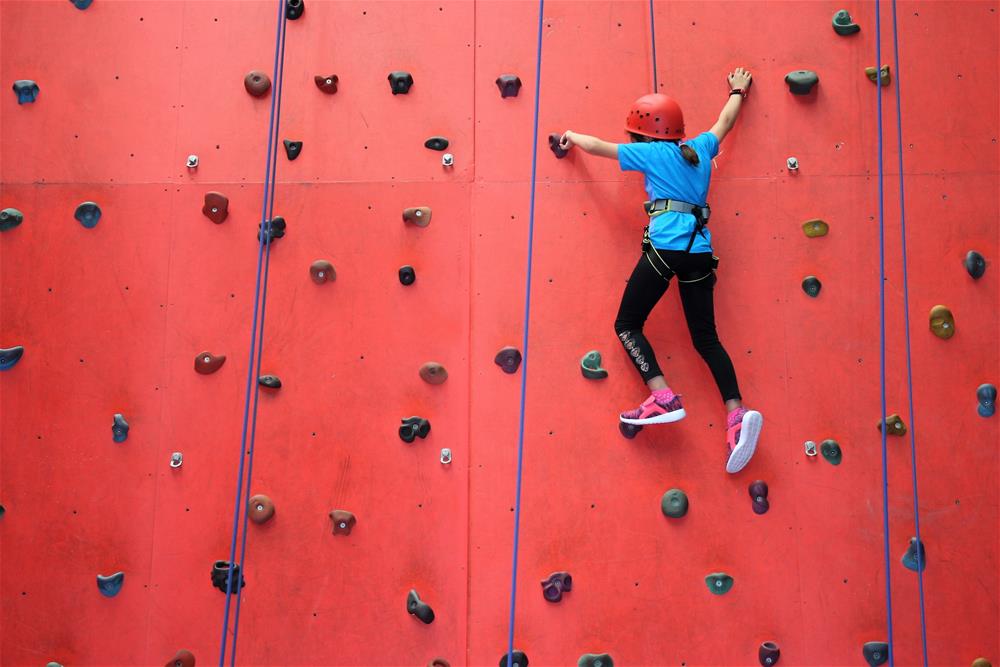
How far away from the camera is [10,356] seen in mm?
2389

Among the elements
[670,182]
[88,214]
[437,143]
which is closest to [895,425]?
[670,182]

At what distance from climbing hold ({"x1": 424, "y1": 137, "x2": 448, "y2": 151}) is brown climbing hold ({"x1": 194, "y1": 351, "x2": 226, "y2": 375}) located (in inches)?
35.2

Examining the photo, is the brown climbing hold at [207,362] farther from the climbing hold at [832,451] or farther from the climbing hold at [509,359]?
the climbing hold at [832,451]

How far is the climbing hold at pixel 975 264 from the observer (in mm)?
2365

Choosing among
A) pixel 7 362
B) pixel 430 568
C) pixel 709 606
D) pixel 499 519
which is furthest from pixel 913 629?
pixel 7 362

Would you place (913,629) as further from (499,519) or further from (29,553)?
(29,553)

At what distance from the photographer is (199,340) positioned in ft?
7.89

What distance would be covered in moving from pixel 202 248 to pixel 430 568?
Answer: 1185 mm

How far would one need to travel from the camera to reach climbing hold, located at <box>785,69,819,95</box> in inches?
94.6

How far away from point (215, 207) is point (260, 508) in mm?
910

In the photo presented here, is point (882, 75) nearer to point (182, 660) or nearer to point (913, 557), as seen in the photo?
point (913, 557)

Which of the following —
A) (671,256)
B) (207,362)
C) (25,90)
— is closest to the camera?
(671,256)

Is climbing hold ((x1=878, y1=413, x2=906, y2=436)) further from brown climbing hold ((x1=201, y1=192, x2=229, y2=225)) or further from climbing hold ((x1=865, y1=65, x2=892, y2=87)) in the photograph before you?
brown climbing hold ((x1=201, y1=192, x2=229, y2=225))

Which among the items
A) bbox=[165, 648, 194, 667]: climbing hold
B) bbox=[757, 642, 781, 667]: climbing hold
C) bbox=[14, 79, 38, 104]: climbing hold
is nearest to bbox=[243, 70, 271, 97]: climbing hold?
bbox=[14, 79, 38, 104]: climbing hold
